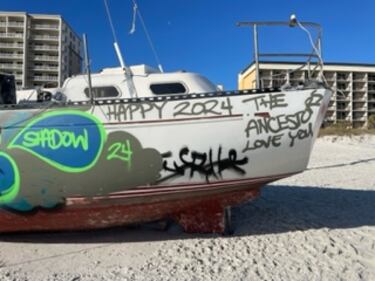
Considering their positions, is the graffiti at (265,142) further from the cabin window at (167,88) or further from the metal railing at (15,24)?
the metal railing at (15,24)

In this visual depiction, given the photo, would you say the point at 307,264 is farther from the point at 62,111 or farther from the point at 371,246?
the point at 62,111

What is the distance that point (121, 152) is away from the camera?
4652 mm

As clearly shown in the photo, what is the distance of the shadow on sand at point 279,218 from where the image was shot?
5262mm

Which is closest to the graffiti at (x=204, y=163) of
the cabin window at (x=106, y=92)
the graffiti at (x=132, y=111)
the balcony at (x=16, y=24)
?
the graffiti at (x=132, y=111)

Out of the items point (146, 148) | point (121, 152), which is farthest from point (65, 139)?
point (146, 148)

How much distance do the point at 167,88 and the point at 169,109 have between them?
766 mm

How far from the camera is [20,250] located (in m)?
4.90

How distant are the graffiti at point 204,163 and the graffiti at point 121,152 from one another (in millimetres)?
399

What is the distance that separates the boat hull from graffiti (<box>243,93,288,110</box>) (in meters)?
0.01

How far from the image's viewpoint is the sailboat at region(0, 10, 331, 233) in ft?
15.2

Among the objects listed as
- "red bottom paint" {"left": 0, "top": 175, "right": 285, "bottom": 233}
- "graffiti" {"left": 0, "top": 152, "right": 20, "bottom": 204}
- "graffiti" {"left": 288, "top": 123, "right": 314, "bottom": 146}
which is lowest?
"red bottom paint" {"left": 0, "top": 175, "right": 285, "bottom": 233}

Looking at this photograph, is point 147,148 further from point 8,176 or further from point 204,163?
point 8,176

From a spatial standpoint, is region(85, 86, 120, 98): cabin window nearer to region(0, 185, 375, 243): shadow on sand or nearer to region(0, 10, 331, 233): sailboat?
region(0, 10, 331, 233): sailboat

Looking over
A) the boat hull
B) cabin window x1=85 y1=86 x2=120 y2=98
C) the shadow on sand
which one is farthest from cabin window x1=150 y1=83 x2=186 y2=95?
the shadow on sand
